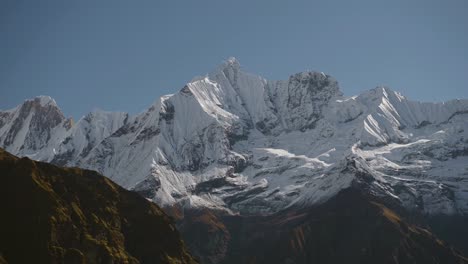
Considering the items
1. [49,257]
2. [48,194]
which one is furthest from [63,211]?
[49,257]

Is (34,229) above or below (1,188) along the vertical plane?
Answer: below

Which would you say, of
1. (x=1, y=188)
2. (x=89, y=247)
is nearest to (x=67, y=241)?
(x=89, y=247)

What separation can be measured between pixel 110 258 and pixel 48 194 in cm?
2096

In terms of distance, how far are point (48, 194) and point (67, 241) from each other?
14604 mm

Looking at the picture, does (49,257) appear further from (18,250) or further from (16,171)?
(16,171)

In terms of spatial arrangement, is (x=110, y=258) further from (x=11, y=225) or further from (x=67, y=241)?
(x=11, y=225)

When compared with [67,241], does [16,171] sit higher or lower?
higher

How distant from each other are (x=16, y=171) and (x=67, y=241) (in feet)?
77.2

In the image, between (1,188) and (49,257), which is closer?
(49,257)

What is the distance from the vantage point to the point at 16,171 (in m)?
200

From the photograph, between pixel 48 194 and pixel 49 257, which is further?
pixel 48 194

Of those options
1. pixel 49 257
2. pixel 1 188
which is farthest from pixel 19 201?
pixel 49 257

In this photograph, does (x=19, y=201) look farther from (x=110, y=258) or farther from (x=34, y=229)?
(x=110, y=258)

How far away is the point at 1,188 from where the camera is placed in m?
194
